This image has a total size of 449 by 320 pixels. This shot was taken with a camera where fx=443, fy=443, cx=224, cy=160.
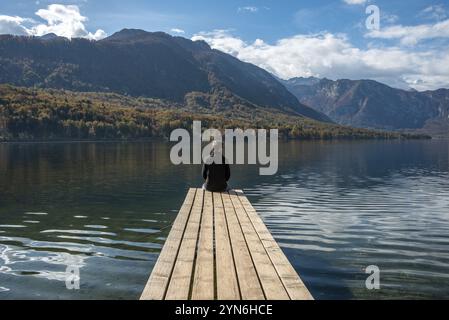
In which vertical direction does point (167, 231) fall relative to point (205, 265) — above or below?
below

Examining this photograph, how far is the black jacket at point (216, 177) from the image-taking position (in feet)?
78.8

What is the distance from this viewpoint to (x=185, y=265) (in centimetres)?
1057

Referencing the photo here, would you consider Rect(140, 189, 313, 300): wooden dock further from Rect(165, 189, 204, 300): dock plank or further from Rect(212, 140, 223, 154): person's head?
Rect(212, 140, 223, 154): person's head

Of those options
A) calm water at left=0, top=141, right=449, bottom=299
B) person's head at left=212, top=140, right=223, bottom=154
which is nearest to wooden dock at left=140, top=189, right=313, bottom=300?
calm water at left=0, top=141, right=449, bottom=299

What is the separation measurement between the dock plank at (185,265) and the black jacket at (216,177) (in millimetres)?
7218

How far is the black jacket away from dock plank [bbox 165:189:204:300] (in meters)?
7.22

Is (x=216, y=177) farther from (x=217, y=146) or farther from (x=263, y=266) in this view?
(x=263, y=266)

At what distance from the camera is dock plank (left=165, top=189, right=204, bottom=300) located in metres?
8.74

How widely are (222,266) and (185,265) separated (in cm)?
88

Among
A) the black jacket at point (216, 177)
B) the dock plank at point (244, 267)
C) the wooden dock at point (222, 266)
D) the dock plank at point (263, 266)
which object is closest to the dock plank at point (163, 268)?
the wooden dock at point (222, 266)

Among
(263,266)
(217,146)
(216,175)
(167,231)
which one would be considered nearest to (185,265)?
(263,266)

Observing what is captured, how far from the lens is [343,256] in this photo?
59.0ft
